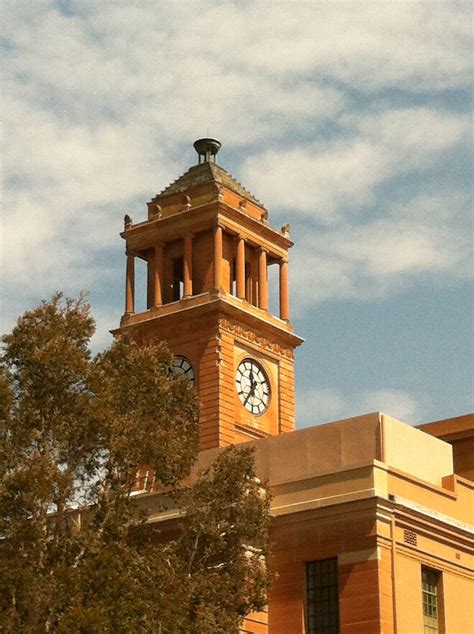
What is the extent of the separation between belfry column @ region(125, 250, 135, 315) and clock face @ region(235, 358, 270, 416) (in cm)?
667

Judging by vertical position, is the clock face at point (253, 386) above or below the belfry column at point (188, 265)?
below

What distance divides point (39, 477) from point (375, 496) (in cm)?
1118

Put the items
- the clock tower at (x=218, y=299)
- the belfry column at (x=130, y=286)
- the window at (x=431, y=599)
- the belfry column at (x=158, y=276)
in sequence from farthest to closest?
the belfry column at (x=130, y=286) → the belfry column at (x=158, y=276) → the clock tower at (x=218, y=299) → the window at (x=431, y=599)

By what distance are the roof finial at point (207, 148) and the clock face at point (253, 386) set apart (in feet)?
37.7

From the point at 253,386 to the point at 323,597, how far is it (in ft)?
84.2

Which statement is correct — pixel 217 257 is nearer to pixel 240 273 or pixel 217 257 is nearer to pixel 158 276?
pixel 240 273

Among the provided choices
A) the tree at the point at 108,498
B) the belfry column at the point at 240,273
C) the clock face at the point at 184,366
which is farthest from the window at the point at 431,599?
the belfry column at the point at 240,273

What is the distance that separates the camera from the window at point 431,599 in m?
38.8

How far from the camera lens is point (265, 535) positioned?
32.3 metres

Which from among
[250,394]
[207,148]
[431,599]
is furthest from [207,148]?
[431,599]

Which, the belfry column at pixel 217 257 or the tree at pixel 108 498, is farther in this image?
Result: the belfry column at pixel 217 257

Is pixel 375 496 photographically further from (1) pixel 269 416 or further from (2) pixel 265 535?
(1) pixel 269 416

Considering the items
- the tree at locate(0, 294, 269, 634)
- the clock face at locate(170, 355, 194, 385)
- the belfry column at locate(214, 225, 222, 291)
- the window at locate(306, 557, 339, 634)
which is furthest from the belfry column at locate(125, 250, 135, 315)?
the tree at locate(0, 294, 269, 634)

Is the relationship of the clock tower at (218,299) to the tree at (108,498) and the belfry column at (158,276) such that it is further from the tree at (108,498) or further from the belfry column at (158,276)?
the tree at (108,498)
